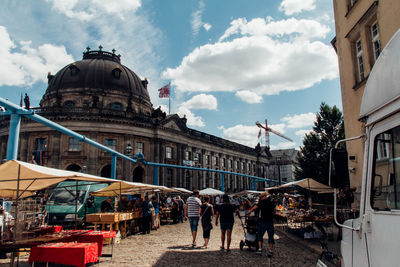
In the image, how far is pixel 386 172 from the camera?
10.4 feet

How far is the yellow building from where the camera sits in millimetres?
A: 11453

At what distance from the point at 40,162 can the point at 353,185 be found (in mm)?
35771

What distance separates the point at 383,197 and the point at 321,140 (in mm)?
36853

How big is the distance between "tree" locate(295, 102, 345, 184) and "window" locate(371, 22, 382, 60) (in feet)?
83.4


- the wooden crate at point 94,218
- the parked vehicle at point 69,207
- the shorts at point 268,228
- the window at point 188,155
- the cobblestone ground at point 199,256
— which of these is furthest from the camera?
the window at point 188,155

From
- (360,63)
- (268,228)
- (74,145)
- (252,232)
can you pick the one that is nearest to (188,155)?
(74,145)

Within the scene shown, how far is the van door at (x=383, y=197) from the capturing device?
110 inches

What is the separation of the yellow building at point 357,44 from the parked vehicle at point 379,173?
7.99 meters

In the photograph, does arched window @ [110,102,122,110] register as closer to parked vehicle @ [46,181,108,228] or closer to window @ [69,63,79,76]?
window @ [69,63,79,76]

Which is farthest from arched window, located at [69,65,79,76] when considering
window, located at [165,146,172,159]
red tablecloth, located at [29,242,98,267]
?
red tablecloth, located at [29,242,98,267]

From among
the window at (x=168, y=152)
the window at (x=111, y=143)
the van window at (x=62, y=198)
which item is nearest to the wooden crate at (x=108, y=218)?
the van window at (x=62, y=198)

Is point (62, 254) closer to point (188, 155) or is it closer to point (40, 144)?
point (40, 144)

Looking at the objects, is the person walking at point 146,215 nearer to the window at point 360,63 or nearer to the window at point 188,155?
the window at point 360,63

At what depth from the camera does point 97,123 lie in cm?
4044
